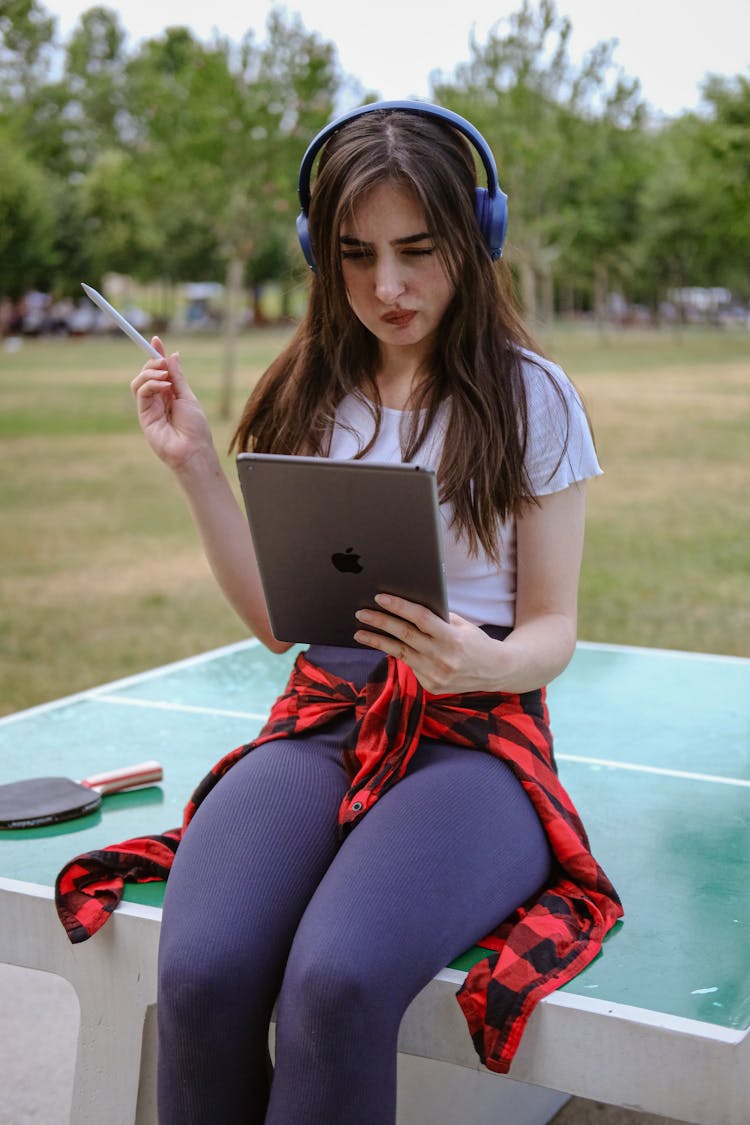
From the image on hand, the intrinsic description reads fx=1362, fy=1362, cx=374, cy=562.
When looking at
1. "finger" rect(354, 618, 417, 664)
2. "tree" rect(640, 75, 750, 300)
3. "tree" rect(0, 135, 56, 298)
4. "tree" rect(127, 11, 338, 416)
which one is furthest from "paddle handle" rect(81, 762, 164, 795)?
"tree" rect(640, 75, 750, 300)

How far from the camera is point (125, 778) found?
262cm

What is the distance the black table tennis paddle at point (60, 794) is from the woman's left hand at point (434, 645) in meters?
0.92

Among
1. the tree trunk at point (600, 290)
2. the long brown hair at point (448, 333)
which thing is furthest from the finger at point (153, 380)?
the tree trunk at point (600, 290)

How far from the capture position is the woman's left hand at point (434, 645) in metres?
1.72

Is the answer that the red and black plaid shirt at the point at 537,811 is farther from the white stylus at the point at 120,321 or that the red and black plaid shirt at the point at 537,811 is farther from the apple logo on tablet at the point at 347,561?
the white stylus at the point at 120,321

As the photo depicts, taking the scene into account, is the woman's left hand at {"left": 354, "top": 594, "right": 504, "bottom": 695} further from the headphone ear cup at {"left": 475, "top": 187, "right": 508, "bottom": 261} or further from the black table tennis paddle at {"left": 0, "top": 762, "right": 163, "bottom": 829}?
the black table tennis paddle at {"left": 0, "top": 762, "right": 163, "bottom": 829}

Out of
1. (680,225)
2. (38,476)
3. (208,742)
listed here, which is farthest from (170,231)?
(208,742)

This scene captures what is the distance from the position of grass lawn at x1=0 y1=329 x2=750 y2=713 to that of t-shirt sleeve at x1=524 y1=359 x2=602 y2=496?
3.63m

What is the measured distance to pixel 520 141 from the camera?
17.5 m

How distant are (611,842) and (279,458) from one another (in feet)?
3.50

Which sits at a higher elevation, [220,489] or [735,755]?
[220,489]

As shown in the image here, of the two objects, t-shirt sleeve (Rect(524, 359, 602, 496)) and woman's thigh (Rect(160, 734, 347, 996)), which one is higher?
t-shirt sleeve (Rect(524, 359, 602, 496))

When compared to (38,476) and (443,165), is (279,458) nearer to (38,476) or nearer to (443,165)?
(443,165)

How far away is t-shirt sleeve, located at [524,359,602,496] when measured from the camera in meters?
1.98
